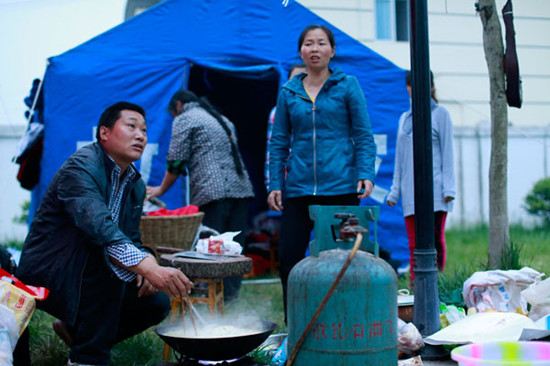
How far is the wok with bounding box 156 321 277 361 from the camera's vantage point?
255 centimetres

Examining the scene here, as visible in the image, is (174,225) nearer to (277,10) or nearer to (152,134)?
(152,134)

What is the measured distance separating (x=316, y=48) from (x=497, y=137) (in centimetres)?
191

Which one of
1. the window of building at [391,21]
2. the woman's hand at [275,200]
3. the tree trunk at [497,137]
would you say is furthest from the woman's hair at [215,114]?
the window of building at [391,21]

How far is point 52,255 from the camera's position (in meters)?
2.98

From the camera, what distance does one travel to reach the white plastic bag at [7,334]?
2516 millimetres

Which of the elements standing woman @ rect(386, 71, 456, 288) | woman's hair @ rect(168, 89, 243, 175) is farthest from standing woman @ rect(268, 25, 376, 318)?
woman's hair @ rect(168, 89, 243, 175)

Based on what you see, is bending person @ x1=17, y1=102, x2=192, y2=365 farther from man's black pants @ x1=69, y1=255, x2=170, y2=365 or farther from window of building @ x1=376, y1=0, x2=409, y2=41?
window of building @ x1=376, y1=0, x2=409, y2=41

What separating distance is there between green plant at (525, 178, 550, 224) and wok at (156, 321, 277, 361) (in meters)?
9.85

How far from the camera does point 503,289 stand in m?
3.83

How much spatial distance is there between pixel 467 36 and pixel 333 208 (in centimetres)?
1023

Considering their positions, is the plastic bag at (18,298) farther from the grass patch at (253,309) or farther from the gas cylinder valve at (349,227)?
the gas cylinder valve at (349,227)

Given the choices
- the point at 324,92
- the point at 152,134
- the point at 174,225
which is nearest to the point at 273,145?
the point at 324,92

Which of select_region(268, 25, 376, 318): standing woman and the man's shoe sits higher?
select_region(268, 25, 376, 318): standing woman

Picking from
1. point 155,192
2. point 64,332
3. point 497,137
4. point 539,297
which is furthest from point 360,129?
Result: point 155,192
